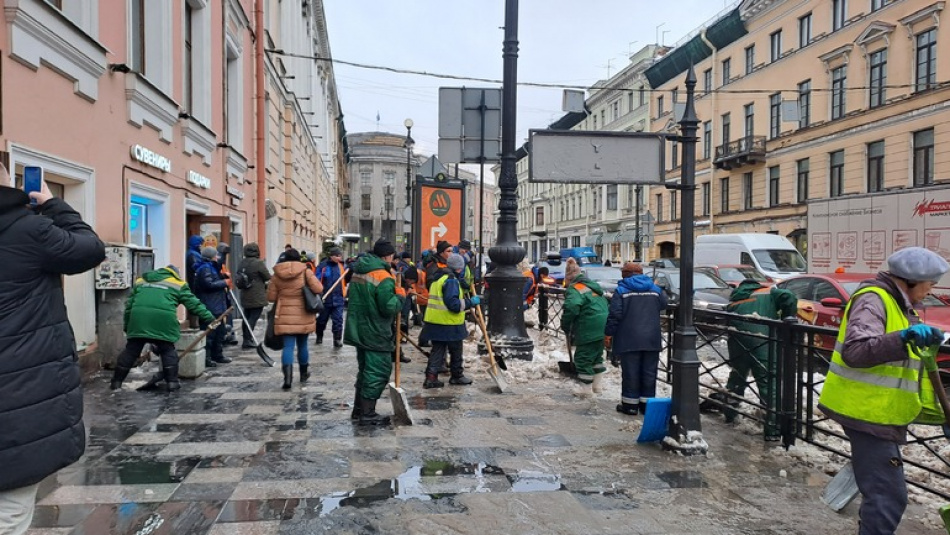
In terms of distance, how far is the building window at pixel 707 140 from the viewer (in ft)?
131

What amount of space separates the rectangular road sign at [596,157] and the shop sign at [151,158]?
636cm

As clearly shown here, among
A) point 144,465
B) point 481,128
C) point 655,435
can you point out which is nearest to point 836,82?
point 481,128

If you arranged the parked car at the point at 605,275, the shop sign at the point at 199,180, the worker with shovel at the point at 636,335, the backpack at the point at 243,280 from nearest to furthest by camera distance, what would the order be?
1. the worker with shovel at the point at 636,335
2. the backpack at the point at 243,280
3. the shop sign at the point at 199,180
4. the parked car at the point at 605,275

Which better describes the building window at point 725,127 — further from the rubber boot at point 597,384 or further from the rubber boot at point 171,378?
the rubber boot at point 171,378

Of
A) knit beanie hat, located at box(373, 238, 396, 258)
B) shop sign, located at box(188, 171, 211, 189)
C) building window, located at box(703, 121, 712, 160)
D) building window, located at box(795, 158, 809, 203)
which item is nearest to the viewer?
knit beanie hat, located at box(373, 238, 396, 258)

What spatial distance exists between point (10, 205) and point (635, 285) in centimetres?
526

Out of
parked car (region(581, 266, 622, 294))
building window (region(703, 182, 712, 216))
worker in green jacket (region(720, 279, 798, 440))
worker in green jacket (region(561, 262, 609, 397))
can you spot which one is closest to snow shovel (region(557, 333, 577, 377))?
worker in green jacket (region(561, 262, 609, 397))

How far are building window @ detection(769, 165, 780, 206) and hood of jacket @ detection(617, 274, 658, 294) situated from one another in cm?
3070

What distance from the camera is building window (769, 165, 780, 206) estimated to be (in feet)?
111

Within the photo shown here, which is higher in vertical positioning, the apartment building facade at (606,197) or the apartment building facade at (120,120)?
the apartment building facade at (606,197)

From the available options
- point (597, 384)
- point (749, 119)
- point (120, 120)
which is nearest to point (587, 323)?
point (597, 384)

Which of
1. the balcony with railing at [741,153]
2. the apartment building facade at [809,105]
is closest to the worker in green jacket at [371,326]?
the apartment building facade at [809,105]

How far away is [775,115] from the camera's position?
112ft

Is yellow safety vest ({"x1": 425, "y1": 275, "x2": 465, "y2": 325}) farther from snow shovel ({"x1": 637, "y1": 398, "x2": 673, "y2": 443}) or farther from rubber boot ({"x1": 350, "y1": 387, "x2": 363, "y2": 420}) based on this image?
snow shovel ({"x1": 637, "y1": 398, "x2": 673, "y2": 443})
